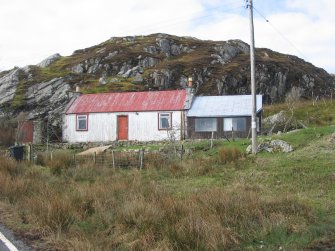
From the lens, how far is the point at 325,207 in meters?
10.3

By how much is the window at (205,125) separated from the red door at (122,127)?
557 cm

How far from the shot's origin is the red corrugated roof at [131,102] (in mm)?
35062

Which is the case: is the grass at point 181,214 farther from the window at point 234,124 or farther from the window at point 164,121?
the window at point 164,121

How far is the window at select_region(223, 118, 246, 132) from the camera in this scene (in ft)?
108

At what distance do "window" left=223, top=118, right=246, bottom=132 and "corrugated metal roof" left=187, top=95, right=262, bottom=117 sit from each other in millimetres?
440

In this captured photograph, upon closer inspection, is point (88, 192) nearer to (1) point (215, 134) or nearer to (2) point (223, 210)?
(2) point (223, 210)

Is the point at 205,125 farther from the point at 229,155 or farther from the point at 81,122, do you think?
the point at 229,155

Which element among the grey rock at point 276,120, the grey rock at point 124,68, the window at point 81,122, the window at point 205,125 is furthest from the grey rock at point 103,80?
the window at point 205,125

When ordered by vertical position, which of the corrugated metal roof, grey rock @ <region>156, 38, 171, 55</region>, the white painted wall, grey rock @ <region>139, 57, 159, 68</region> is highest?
grey rock @ <region>156, 38, 171, 55</region>

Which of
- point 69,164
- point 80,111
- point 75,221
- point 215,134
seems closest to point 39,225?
point 75,221

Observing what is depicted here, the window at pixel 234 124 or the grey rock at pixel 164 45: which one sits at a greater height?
the grey rock at pixel 164 45

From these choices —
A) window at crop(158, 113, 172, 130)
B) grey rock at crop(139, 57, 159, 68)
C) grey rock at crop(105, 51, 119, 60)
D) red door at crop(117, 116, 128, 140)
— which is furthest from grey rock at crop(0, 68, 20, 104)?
window at crop(158, 113, 172, 130)

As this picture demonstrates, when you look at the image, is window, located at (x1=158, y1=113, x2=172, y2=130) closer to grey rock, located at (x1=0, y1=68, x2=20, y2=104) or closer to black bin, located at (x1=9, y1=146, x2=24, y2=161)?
black bin, located at (x1=9, y1=146, x2=24, y2=161)

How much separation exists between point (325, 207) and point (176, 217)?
3.65 metres
